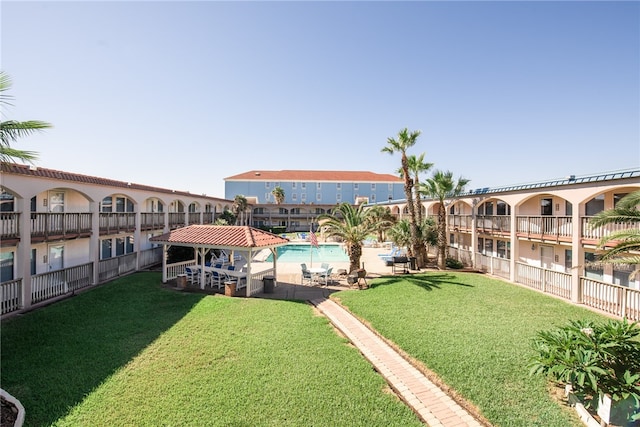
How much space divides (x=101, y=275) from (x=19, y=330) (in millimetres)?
7448

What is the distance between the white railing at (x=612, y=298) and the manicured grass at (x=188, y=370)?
1094 cm

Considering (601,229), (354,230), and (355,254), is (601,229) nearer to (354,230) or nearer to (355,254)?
(354,230)

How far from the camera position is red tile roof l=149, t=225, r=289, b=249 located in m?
15.8

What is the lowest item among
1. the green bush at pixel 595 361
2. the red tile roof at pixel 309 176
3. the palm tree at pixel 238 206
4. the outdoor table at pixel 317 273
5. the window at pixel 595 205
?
the outdoor table at pixel 317 273

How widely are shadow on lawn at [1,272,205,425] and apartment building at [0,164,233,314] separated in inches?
54.3

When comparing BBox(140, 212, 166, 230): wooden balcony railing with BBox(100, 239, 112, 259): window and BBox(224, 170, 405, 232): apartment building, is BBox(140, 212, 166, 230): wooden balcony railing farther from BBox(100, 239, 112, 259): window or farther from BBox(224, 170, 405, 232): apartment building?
BBox(224, 170, 405, 232): apartment building

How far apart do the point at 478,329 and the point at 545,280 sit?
828 cm

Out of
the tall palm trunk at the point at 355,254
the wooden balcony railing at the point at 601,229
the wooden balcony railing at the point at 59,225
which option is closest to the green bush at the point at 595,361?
the wooden balcony railing at the point at 601,229

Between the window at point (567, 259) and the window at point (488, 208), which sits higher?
the window at point (488, 208)

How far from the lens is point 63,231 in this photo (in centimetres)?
1498

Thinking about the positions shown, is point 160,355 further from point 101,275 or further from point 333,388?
point 101,275

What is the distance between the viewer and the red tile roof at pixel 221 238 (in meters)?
15.8

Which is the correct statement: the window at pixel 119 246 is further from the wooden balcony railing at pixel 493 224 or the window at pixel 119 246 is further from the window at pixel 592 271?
the window at pixel 592 271

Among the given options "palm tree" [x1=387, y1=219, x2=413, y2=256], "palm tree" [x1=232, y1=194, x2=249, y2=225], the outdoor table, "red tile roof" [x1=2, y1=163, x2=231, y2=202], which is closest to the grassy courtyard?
the outdoor table
